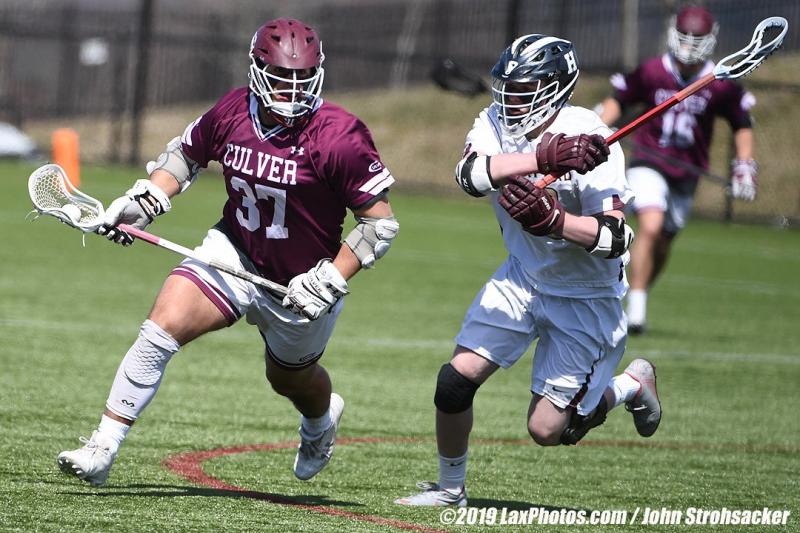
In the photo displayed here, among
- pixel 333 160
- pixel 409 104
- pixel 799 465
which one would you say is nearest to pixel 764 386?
pixel 799 465

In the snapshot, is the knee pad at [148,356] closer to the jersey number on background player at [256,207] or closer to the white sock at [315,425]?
the jersey number on background player at [256,207]

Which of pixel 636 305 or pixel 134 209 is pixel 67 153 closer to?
pixel 636 305

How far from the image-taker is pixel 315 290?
514 cm

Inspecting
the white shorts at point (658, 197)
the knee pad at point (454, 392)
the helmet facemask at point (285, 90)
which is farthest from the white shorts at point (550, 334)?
the white shorts at point (658, 197)

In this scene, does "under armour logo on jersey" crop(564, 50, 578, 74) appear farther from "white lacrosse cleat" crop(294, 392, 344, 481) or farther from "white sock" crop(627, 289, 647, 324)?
"white sock" crop(627, 289, 647, 324)

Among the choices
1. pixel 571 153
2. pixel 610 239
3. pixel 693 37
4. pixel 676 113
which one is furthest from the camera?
pixel 676 113

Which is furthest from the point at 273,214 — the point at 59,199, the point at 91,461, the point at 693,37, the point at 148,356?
the point at 693,37

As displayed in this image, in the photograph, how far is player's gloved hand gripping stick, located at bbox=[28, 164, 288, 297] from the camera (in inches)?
207

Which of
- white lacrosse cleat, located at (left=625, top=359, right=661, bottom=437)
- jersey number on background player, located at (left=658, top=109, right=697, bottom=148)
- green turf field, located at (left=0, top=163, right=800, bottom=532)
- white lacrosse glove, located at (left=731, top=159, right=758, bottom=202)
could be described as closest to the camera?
green turf field, located at (left=0, top=163, right=800, bottom=532)

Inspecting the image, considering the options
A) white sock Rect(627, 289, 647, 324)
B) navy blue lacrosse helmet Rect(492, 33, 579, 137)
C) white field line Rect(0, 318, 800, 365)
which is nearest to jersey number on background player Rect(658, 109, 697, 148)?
white sock Rect(627, 289, 647, 324)

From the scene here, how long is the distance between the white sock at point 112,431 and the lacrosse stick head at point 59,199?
2.63ft

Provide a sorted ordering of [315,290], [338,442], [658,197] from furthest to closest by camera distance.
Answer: [658,197] < [338,442] < [315,290]

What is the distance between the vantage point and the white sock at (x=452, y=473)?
17.8 ft

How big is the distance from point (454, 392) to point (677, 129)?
5.97 metres
